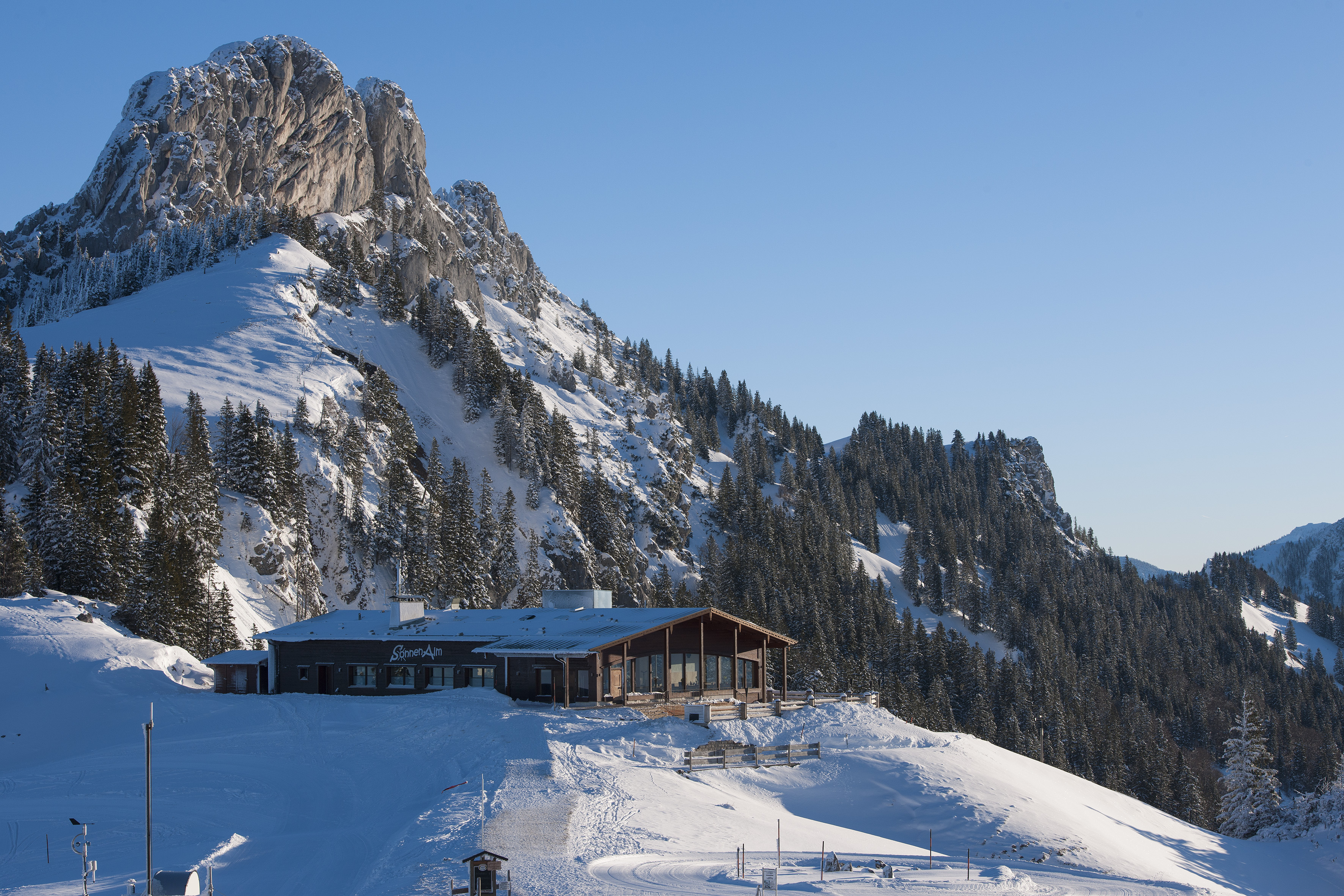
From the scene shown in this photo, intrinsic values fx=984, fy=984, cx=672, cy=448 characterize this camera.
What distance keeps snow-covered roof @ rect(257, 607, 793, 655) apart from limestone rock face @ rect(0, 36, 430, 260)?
112 m

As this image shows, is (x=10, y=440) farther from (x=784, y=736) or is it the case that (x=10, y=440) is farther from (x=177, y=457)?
(x=784, y=736)

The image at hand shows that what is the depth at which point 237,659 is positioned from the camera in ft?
159


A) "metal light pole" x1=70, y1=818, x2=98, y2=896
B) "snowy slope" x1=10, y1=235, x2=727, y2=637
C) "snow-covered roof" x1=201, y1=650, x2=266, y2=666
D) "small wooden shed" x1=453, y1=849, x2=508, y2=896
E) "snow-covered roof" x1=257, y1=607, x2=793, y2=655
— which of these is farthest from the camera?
"snowy slope" x1=10, y1=235, x2=727, y2=637

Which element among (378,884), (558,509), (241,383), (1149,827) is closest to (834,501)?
(558,509)

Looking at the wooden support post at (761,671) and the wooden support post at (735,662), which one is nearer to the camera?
the wooden support post at (735,662)

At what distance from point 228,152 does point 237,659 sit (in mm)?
122237

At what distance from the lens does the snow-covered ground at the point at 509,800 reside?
23578 mm

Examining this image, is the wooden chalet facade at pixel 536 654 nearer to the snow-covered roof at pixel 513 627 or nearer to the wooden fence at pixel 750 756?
the snow-covered roof at pixel 513 627

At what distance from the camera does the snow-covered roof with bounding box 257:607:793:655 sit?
4394 cm

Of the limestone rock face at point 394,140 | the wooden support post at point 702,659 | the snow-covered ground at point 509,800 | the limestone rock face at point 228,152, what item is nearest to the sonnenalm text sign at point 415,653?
the snow-covered ground at point 509,800

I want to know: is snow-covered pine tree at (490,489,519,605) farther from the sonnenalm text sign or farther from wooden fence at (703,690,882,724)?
wooden fence at (703,690,882,724)

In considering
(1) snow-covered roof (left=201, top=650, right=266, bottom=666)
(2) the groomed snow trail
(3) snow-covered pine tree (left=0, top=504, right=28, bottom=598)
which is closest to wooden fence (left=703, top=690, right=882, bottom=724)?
(2) the groomed snow trail

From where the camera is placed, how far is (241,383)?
93.9 meters

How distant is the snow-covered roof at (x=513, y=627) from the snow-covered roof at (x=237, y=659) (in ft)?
3.35
